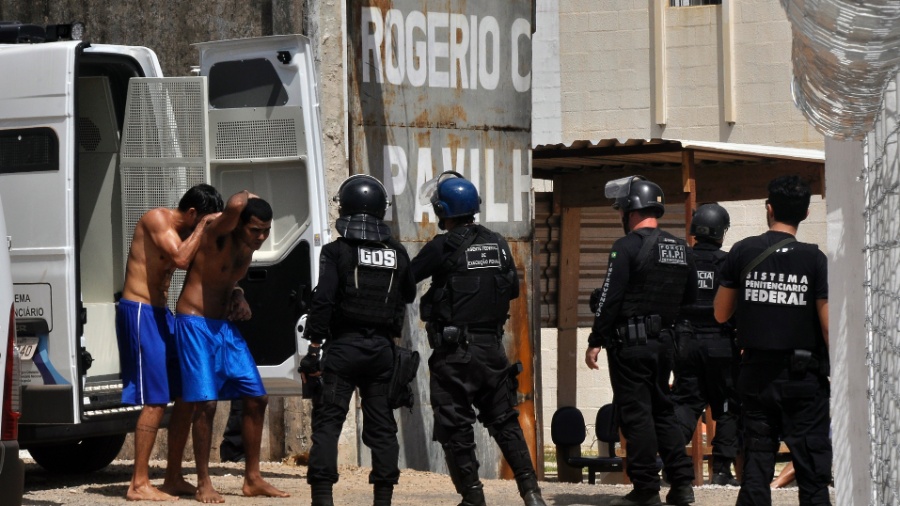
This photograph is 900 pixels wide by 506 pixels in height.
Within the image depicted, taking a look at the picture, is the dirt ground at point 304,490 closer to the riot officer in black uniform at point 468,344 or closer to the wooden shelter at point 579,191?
the riot officer in black uniform at point 468,344

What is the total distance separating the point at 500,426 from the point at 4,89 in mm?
3144

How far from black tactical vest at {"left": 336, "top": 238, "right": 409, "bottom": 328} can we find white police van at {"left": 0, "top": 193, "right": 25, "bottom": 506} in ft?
5.30

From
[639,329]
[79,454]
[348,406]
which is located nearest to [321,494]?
[348,406]

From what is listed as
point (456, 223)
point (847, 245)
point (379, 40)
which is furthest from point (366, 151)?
point (847, 245)

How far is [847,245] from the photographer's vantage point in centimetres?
342

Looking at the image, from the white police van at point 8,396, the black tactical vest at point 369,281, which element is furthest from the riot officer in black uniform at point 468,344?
the white police van at point 8,396

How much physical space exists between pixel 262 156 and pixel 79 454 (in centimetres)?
219

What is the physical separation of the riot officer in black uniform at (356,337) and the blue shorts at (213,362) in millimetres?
708

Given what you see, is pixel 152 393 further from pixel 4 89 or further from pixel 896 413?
pixel 896 413

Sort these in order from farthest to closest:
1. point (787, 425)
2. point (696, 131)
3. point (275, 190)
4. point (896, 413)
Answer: point (696, 131), point (275, 190), point (787, 425), point (896, 413)

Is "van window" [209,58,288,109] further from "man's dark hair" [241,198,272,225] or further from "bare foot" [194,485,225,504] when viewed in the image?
"bare foot" [194,485,225,504]

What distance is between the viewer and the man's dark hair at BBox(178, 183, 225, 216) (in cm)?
734

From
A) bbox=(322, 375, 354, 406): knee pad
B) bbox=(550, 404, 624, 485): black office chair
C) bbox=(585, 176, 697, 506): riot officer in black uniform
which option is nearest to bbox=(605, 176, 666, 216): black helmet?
bbox=(585, 176, 697, 506): riot officer in black uniform

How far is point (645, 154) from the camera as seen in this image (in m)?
9.65
